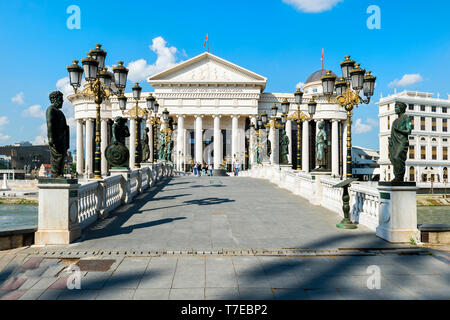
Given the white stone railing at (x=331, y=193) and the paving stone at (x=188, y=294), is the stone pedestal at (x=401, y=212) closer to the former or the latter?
the white stone railing at (x=331, y=193)

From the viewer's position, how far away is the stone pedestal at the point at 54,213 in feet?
27.9

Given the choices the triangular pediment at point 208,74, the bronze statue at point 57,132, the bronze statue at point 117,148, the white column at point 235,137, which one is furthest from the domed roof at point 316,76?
the bronze statue at point 57,132

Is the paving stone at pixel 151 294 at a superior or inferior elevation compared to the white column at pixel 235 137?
inferior

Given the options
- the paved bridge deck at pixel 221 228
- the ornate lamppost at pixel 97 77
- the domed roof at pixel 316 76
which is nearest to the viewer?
the paved bridge deck at pixel 221 228

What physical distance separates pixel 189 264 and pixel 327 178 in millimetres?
10110

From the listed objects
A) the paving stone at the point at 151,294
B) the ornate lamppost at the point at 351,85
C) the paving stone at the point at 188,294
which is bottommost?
the paving stone at the point at 188,294

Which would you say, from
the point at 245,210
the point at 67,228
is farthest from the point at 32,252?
the point at 245,210

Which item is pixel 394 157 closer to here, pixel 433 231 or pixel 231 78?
pixel 433 231

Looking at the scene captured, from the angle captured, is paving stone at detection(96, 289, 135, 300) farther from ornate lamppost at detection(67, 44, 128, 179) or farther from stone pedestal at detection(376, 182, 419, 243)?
ornate lamppost at detection(67, 44, 128, 179)

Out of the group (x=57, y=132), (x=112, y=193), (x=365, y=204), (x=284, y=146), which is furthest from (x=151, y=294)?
(x=284, y=146)

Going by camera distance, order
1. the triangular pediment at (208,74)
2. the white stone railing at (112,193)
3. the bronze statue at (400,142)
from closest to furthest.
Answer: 1. the bronze statue at (400,142)
2. the white stone railing at (112,193)
3. the triangular pediment at (208,74)

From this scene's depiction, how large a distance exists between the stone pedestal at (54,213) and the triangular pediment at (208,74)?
192ft

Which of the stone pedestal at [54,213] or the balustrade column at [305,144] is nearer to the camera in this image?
the stone pedestal at [54,213]

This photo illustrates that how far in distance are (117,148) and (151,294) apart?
10.5m
